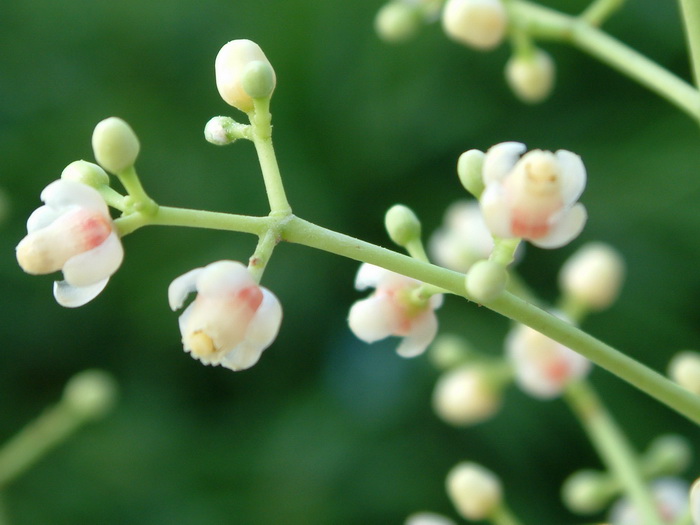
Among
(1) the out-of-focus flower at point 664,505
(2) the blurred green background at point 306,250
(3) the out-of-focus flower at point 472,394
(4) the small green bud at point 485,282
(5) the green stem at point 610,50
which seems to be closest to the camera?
(4) the small green bud at point 485,282

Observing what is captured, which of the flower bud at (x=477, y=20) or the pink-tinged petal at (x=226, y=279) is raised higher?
the flower bud at (x=477, y=20)

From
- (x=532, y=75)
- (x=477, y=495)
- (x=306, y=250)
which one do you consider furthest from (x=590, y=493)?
(x=306, y=250)

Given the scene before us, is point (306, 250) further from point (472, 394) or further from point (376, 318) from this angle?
point (376, 318)

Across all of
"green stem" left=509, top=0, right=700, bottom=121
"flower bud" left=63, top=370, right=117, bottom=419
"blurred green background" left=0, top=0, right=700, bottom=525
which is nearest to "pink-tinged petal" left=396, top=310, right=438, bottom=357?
"green stem" left=509, top=0, right=700, bottom=121

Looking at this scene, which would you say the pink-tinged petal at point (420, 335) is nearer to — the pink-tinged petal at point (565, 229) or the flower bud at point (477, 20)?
the pink-tinged petal at point (565, 229)

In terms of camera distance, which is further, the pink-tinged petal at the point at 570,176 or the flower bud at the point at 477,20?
the flower bud at the point at 477,20

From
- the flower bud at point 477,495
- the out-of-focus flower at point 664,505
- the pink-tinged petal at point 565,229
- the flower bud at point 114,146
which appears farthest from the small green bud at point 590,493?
the flower bud at point 114,146

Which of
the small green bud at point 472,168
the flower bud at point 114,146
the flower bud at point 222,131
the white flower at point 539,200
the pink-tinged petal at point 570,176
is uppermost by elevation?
the small green bud at point 472,168

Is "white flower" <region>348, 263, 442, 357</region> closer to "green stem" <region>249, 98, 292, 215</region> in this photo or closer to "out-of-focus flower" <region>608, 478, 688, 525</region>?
"green stem" <region>249, 98, 292, 215</region>

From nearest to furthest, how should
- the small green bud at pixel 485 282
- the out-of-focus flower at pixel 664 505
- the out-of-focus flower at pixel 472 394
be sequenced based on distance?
the small green bud at pixel 485 282 < the out-of-focus flower at pixel 664 505 < the out-of-focus flower at pixel 472 394
